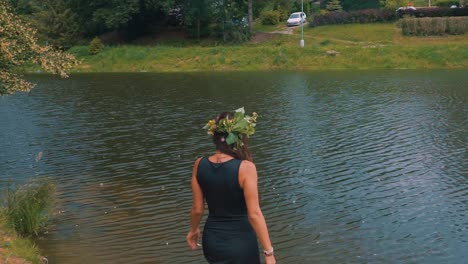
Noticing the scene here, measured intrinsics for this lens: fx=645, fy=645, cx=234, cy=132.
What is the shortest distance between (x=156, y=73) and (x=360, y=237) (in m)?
42.1

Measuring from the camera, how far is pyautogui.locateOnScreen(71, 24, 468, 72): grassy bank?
172 feet

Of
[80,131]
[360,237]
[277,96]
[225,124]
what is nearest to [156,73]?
[277,96]

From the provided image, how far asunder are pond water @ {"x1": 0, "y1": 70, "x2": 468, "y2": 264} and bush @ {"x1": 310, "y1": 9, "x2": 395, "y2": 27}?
30.8 metres

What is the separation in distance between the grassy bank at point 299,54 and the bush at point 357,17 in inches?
117

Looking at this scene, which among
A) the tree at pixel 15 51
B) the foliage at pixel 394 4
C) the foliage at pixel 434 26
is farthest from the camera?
Answer: the foliage at pixel 394 4

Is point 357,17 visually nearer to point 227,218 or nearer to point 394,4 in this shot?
point 394,4

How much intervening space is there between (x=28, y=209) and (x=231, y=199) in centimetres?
719

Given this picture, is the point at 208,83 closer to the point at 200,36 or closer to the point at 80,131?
the point at 80,131

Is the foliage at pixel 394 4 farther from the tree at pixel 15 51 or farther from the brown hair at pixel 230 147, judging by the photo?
the brown hair at pixel 230 147

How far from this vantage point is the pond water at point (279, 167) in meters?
12.2

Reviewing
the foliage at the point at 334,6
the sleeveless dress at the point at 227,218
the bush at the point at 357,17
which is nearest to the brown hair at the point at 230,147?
the sleeveless dress at the point at 227,218

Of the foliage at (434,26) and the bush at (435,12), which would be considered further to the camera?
the bush at (435,12)

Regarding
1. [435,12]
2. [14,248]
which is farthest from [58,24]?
[14,248]

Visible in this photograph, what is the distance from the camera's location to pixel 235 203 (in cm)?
643
